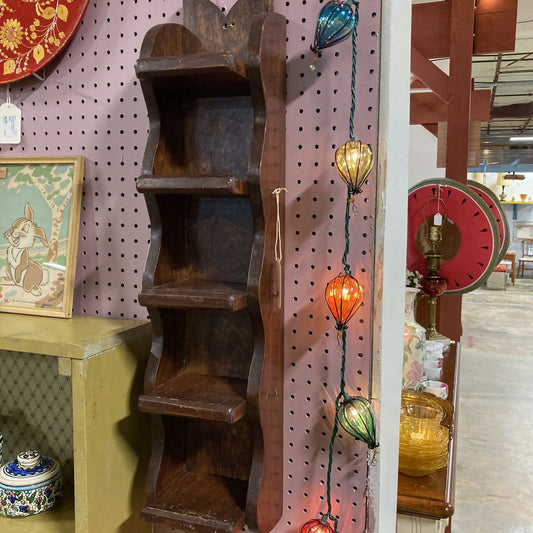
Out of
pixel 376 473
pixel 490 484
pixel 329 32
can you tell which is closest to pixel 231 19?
pixel 329 32

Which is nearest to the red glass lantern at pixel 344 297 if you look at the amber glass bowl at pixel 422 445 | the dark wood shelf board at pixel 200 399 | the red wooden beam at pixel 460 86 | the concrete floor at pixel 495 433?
the dark wood shelf board at pixel 200 399

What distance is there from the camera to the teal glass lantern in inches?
41.9

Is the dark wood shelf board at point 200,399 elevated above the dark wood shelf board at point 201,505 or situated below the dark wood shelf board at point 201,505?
above

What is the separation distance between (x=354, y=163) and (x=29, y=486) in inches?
41.4

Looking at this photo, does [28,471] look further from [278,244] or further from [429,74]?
[429,74]

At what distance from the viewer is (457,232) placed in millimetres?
2439

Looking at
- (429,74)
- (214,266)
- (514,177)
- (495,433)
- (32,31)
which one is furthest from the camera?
(514,177)

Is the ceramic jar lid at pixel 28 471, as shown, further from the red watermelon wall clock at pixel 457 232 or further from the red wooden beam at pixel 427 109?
the red wooden beam at pixel 427 109

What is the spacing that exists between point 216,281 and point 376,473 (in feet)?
1.83

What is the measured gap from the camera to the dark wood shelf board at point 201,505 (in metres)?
1.13

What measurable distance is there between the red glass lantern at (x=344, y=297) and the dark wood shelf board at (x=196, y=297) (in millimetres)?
179

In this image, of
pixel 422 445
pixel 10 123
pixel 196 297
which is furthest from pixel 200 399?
pixel 10 123

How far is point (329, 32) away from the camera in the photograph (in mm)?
1084

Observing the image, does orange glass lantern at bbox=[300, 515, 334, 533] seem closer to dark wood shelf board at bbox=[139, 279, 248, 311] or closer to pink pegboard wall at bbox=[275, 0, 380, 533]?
pink pegboard wall at bbox=[275, 0, 380, 533]
